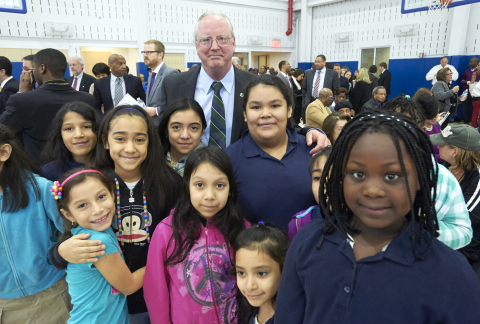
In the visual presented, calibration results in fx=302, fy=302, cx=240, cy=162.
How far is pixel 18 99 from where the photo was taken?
280cm

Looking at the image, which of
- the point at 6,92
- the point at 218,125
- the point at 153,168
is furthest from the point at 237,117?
the point at 6,92

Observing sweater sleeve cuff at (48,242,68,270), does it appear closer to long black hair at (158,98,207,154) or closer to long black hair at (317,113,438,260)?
long black hair at (158,98,207,154)

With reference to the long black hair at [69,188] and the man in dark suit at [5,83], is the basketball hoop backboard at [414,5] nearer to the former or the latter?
the man in dark suit at [5,83]

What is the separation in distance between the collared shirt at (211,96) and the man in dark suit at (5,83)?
10.5 ft

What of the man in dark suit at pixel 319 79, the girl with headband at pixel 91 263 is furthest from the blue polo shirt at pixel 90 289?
the man in dark suit at pixel 319 79

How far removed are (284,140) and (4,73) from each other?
15.7 ft

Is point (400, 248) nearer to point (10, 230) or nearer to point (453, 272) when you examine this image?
point (453, 272)

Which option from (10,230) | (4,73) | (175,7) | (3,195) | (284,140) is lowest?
(10,230)

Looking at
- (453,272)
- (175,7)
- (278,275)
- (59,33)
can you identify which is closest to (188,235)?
(278,275)

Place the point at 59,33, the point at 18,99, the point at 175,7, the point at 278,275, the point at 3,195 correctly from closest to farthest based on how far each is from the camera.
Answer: the point at 278,275, the point at 3,195, the point at 18,99, the point at 59,33, the point at 175,7

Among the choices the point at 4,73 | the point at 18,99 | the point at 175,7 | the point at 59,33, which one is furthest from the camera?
the point at 175,7

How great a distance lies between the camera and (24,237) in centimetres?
155

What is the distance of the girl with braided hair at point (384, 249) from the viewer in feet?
2.72

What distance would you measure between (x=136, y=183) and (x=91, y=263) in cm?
47
